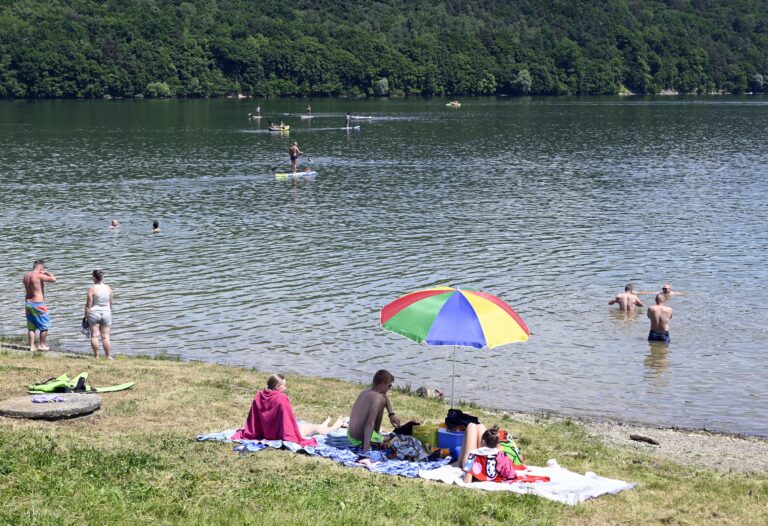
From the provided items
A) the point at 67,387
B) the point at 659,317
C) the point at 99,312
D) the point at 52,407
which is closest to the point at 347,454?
the point at 52,407

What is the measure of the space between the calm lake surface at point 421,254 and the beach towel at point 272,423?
8.02 meters

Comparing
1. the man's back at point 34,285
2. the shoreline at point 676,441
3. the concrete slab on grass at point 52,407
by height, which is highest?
the man's back at point 34,285

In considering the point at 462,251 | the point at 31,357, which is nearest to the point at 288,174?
the point at 462,251

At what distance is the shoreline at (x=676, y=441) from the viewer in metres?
17.4

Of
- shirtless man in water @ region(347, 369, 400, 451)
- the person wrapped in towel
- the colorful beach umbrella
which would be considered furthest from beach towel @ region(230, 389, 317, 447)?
the colorful beach umbrella

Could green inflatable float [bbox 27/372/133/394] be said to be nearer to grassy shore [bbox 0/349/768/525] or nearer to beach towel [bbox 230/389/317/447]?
grassy shore [bbox 0/349/768/525]

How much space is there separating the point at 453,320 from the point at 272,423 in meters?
3.02

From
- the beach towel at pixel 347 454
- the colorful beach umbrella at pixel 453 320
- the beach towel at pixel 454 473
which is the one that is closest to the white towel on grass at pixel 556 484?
the beach towel at pixel 454 473

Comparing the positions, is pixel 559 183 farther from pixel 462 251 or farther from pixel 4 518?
pixel 4 518

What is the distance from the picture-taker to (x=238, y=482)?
42.2 feet

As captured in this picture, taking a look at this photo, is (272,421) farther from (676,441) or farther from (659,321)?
(659,321)

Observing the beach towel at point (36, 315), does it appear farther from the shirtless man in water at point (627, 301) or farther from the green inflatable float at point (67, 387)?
the shirtless man in water at point (627, 301)

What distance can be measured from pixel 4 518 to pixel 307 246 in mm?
29898

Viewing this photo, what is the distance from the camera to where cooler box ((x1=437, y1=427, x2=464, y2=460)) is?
48.6 ft
